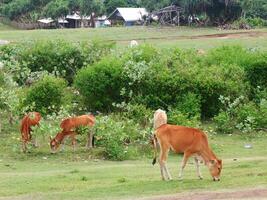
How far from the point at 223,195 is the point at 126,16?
9339 centimetres

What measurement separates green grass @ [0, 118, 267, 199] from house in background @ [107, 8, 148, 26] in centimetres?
7894

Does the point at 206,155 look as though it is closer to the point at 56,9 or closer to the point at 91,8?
the point at 56,9

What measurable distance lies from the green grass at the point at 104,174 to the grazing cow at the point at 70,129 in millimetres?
389

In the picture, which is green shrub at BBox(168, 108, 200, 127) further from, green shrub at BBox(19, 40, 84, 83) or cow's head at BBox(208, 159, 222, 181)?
cow's head at BBox(208, 159, 222, 181)

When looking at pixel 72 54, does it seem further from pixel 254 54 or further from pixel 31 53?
pixel 254 54

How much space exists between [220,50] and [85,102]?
22.8 ft

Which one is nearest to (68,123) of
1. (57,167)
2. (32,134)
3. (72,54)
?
(32,134)

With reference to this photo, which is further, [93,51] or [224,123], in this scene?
[93,51]

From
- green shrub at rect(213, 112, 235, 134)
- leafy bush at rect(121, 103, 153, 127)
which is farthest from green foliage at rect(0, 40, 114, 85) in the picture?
green shrub at rect(213, 112, 235, 134)

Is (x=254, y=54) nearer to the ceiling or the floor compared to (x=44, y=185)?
nearer to the ceiling

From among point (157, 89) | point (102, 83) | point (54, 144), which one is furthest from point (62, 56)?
point (54, 144)

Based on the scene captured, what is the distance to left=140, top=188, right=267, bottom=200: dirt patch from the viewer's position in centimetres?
1156

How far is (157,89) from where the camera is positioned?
25.6 meters

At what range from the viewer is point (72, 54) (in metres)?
30.1
